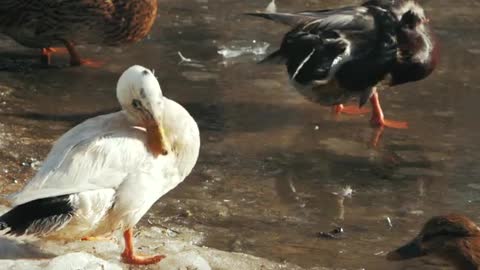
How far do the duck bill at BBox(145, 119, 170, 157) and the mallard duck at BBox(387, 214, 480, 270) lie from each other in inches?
46.9

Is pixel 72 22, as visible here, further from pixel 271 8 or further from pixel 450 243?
pixel 450 243

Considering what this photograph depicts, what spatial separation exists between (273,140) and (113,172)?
8.64ft

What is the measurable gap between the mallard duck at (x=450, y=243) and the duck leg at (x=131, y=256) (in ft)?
3.72

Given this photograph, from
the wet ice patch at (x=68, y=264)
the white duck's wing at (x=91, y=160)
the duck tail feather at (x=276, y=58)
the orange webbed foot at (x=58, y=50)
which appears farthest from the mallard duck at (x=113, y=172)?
the orange webbed foot at (x=58, y=50)

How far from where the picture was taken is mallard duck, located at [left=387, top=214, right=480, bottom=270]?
5.12 metres

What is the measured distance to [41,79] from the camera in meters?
8.74

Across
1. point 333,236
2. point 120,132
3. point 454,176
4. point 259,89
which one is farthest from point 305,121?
point 120,132

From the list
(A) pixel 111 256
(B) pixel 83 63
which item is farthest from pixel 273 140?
(A) pixel 111 256

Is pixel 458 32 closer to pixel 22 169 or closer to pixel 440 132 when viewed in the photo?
pixel 440 132

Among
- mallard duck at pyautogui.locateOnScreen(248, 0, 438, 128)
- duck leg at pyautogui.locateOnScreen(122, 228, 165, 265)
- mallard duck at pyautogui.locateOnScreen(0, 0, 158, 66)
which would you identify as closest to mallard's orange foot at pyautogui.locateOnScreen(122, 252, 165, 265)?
duck leg at pyautogui.locateOnScreen(122, 228, 165, 265)

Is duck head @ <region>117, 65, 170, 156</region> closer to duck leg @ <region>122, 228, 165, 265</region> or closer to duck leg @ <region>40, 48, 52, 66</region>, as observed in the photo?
duck leg @ <region>122, 228, 165, 265</region>

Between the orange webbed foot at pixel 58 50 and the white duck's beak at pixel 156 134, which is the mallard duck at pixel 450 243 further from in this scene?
the orange webbed foot at pixel 58 50

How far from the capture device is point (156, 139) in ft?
18.0

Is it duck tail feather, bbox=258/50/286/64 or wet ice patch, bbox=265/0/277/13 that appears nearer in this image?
duck tail feather, bbox=258/50/286/64
